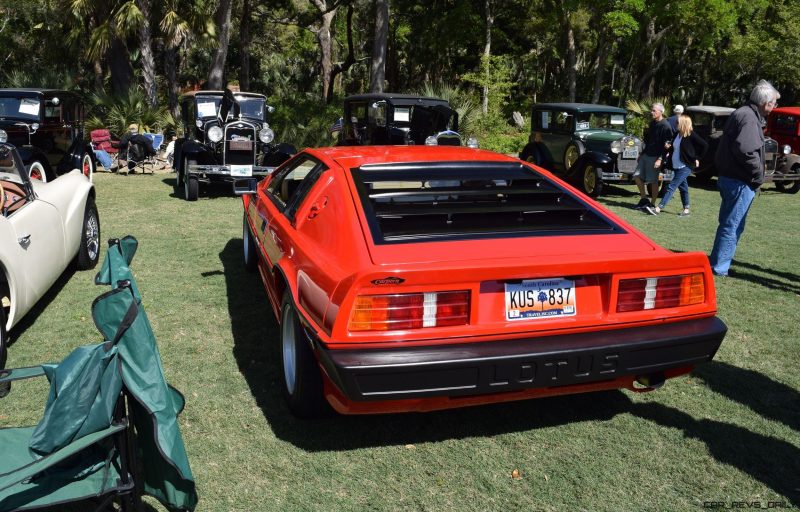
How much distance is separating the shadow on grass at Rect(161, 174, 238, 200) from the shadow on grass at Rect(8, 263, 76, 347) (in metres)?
5.03

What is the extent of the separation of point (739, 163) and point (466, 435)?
14.2 feet

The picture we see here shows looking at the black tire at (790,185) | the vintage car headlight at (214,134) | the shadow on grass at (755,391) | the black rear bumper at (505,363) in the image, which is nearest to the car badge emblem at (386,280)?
the black rear bumper at (505,363)

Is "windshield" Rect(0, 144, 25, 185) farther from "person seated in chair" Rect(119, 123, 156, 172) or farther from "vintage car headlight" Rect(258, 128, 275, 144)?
"person seated in chair" Rect(119, 123, 156, 172)

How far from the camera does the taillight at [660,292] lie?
338 cm

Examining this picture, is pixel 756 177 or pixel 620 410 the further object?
pixel 756 177

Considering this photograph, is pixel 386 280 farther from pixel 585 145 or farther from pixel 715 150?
pixel 715 150

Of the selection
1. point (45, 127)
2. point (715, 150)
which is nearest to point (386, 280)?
point (45, 127)

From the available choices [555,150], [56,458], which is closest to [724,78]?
[555,150]

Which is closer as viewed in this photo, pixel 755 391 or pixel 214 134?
pixel 755 391

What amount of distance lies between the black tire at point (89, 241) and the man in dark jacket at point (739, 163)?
20.0 feet

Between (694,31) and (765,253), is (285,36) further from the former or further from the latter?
(765,253)

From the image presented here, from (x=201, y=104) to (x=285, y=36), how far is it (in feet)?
105

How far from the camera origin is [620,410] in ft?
13.1

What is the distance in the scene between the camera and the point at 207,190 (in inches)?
492
